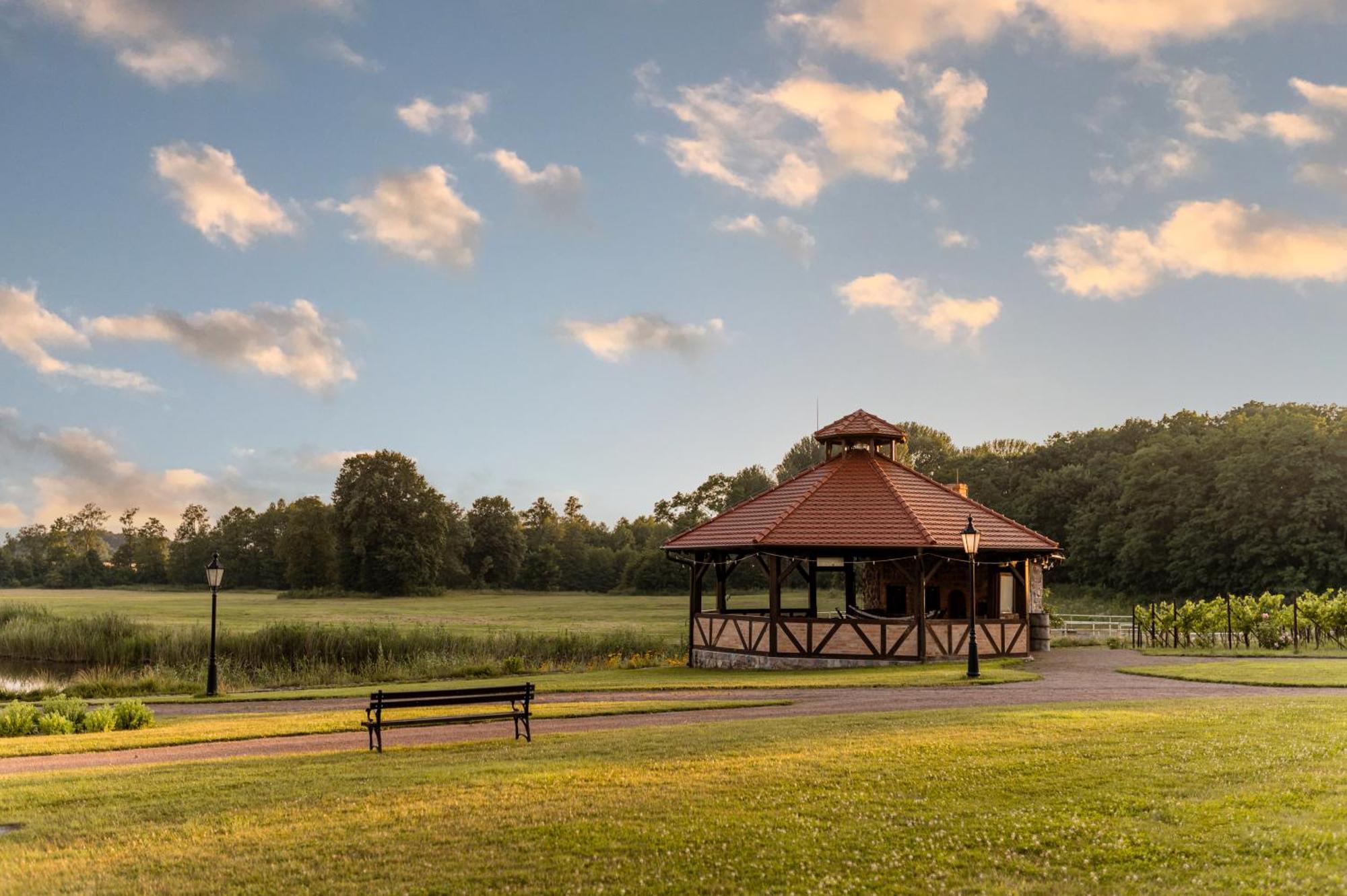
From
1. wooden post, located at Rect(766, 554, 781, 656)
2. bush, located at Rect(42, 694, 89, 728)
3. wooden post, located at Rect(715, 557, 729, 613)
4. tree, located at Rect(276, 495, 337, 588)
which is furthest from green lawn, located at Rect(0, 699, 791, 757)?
tree, located at Rect(276, 495, 337, 588)

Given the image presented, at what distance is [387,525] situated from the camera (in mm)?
77938

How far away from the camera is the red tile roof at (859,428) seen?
3077 centimetres

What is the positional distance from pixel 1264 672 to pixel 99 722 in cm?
2165

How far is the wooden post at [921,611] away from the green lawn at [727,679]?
46 centimetres

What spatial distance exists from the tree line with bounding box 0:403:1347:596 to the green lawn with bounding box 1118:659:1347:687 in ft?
94.3

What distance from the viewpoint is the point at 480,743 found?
44.0 ft

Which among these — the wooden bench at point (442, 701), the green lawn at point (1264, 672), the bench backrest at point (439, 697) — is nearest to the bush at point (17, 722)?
the wooden bench at point (442, 701)

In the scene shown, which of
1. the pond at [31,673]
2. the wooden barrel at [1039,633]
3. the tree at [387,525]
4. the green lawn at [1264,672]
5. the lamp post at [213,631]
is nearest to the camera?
the green lawn at [1264,672]

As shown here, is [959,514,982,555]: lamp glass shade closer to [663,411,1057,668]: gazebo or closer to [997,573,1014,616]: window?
[663,411,1057,668]: gazebo

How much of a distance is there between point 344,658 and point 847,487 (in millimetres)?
15328

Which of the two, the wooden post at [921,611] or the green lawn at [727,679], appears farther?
the wooden post at [921,611]

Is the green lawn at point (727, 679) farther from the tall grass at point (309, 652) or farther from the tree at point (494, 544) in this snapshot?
the tree at point (494, 544)

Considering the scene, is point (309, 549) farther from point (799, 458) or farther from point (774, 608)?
point (774, 608)

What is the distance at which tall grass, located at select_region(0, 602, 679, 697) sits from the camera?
88.8ft
